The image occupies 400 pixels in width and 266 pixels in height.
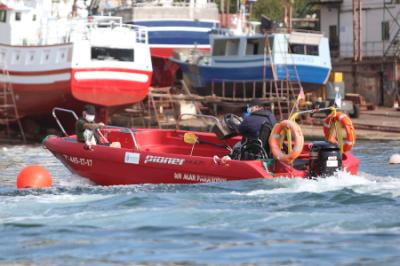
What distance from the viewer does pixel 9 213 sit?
16625 mm

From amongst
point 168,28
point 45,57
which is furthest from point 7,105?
point 168,28

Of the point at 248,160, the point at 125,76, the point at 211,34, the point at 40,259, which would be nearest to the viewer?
the point at 40,259

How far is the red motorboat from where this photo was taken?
59.1 ft

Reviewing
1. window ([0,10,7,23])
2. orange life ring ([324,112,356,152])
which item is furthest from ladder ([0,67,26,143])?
orange life ring ([324,112,356,152])

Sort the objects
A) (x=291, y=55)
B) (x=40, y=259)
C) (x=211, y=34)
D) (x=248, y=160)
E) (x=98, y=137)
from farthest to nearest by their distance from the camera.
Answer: (x=211, y=34), (x=291, y=55), (x=98, y=137), (x=248, y=160), (x=40, y=259)

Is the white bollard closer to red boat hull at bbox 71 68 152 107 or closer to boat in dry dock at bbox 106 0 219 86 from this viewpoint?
red boat hull at bbox 71 68 152 107

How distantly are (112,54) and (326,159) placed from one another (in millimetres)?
19692

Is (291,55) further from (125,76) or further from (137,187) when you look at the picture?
(137,187)

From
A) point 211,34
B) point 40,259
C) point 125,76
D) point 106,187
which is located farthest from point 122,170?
point 211,34

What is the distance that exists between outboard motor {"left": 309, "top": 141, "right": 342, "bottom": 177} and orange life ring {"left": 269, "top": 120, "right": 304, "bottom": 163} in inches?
14.7

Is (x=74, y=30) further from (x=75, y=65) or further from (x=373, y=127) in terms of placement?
(x=373, y=127)

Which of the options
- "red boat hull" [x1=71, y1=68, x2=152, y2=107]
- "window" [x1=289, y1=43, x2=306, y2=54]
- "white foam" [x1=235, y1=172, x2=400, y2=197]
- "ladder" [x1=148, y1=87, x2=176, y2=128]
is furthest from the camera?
"window" [x1=289, y1=43, x2=306, y2=54]

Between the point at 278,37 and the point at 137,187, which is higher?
the point at 278,37

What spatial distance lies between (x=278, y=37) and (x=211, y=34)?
4.34 m
